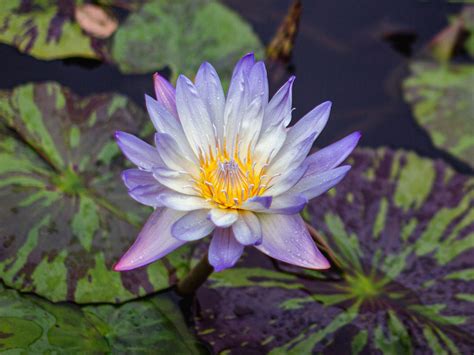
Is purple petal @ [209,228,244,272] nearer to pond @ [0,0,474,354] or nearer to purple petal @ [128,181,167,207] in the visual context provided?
purple petal @ [128,181,167,207]

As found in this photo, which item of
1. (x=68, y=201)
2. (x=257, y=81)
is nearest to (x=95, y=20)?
(x=68, y=201)

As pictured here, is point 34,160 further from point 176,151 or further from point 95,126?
point 176,151

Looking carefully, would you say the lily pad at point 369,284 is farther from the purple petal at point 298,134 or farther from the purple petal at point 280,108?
the purple petal at point 280,108

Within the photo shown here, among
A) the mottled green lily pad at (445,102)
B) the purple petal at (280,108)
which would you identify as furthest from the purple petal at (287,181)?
the mottled green lily pad at (445,102)

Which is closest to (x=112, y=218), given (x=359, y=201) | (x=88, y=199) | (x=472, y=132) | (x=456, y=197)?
(x=88, y=199)

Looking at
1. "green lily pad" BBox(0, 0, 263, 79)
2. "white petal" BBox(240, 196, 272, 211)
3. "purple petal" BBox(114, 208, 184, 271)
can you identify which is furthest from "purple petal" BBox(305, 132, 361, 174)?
"green lily pad" BBox(0, 0, 263, 79)

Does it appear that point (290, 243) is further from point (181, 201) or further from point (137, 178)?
point (137, 178)
